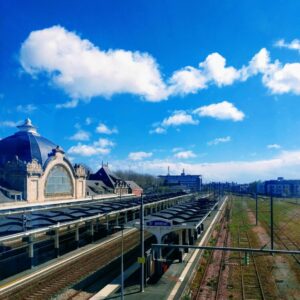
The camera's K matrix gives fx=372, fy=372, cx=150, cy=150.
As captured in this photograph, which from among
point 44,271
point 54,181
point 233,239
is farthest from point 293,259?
point 54,181

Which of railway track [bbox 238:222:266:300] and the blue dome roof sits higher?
the blue dome roof

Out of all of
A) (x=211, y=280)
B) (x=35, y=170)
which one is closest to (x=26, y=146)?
(x=35, y=170)

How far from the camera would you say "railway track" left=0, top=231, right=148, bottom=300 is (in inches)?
899

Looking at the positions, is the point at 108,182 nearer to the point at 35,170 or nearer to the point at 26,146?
the point at 26,146

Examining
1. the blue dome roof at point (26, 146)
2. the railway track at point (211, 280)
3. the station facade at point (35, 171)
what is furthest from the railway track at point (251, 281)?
the blue dome roof at point (26, 146)

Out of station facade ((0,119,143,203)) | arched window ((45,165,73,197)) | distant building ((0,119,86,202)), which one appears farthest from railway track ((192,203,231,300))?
arched window ((45,165,73,197))

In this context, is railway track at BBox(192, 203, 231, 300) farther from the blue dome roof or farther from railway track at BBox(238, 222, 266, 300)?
the blue dome roof

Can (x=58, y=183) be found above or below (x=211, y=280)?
above

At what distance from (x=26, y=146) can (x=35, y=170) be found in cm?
1011

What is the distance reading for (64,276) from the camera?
26.8 meters

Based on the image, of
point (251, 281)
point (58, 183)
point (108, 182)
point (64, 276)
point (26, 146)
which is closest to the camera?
point (251, 281)

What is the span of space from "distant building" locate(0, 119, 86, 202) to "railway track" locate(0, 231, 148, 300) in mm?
27271

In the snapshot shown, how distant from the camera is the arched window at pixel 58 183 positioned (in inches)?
2602

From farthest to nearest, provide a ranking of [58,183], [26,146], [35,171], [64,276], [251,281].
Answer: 1. [26,146]
2. [58,183]
3. [35,171]
4. [64,276]
5. [251,281]
